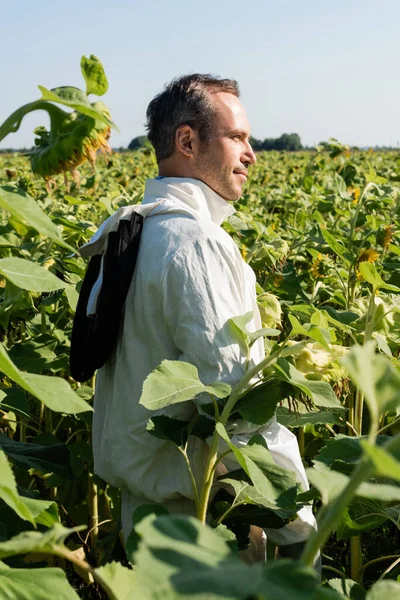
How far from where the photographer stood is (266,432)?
171cm

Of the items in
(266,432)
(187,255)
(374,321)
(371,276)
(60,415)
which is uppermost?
(187,255)

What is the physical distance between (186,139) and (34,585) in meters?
1.36

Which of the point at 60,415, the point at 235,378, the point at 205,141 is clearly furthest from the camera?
the point at 60,415

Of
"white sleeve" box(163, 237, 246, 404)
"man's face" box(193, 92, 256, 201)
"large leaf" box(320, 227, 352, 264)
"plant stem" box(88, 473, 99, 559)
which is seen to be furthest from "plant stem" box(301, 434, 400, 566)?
"plant stem" box(88, 473, 99, 559)

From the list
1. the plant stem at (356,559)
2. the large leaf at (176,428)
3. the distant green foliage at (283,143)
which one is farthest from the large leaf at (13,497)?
the distant green foliage at (283,143)

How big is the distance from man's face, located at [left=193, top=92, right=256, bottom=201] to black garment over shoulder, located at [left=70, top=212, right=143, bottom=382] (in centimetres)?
28

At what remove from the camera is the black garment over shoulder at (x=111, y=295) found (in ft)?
5.91

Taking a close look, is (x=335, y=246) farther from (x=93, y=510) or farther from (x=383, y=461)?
(x=383, y=461)

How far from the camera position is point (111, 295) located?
5.91 feet

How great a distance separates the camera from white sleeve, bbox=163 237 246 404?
1.62 metres

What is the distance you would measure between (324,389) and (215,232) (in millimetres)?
460

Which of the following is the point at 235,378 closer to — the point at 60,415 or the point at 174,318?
the point at 174,318

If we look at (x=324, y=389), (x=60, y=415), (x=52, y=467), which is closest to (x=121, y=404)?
(x=52, y=467)

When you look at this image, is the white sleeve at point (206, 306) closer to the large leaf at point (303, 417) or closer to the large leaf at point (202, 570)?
the large leaf at point (303, 417)
